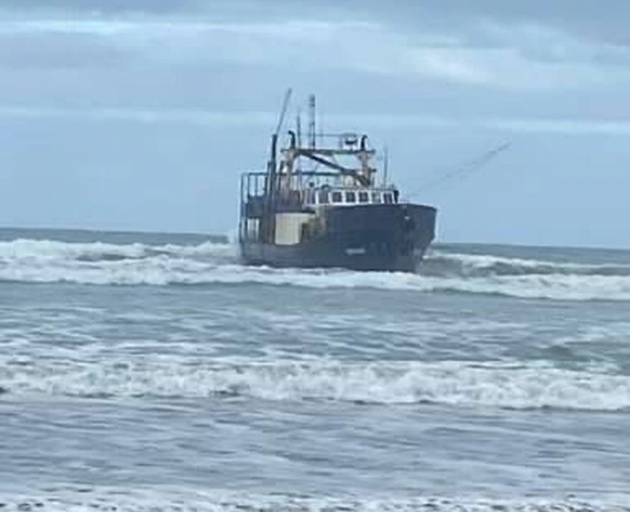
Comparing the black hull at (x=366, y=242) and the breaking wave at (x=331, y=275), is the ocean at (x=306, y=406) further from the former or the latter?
the black hull at (x=366, y=242)

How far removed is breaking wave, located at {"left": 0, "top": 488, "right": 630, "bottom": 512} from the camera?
9.77 m

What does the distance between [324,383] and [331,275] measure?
26891mm

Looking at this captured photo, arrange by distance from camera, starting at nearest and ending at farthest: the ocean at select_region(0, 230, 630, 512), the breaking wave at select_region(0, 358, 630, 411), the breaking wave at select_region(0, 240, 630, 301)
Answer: the ocean at select_region(0, 230, 630, 512)
the breaking wave at select_region(0, 358, 630, 411)
the breaking wave at select_region(0, 240, 630, 301)

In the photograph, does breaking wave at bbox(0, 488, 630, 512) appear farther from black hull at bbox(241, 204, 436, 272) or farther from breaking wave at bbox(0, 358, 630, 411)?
black hull at bbox(241, 204, 436, 272)

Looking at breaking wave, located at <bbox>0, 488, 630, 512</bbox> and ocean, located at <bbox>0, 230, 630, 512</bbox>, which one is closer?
breaking wave, located at <bbox>0, 488, 630, 512</bbox>

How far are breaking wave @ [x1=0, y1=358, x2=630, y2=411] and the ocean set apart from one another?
0.03 metres

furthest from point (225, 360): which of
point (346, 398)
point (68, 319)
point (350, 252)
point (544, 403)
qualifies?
point (350, 252)

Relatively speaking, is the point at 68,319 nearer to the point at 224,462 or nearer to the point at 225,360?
the point at 225,360

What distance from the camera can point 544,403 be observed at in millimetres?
17203

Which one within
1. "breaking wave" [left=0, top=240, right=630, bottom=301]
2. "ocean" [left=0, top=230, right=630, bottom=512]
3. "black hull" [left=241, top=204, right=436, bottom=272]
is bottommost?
"ocean" [left=0, top=230, right=630, bottom=512]

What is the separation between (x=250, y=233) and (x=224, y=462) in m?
40.7

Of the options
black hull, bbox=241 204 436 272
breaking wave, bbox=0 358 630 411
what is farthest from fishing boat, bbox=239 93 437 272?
breaking wave, bbox=0 358 630 411

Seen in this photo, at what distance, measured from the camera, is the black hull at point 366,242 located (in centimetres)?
4691

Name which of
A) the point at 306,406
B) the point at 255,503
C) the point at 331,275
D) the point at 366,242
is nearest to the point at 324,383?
the point at 306,406
